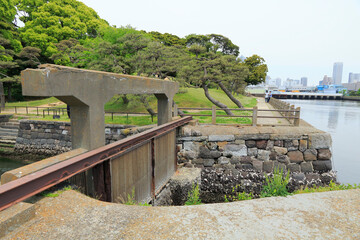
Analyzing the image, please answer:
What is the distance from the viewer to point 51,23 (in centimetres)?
2688

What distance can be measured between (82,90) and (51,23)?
3014 cm

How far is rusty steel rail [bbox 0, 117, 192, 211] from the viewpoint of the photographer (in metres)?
2.42

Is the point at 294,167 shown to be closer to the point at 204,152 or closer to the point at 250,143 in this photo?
the point at 250,143

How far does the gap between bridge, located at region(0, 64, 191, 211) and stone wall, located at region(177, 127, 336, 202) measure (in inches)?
93.2

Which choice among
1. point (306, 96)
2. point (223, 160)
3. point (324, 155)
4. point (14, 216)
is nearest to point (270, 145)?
point (223, 160)

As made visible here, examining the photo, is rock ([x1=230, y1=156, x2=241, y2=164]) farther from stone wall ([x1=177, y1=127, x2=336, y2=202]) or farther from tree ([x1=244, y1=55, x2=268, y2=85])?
tree ([x1=244, y1=55, x2=268, y2=85])

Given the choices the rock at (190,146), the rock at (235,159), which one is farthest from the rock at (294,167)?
the rock at (190,146)

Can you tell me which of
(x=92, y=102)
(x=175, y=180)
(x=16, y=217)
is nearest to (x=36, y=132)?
(x=175, y=180)

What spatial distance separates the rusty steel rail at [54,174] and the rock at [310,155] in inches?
312

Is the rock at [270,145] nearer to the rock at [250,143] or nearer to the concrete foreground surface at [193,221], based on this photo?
the rock at [250,143]

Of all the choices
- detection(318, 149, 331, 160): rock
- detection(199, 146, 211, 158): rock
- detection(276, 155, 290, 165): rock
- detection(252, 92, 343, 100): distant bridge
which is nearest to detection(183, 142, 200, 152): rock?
detection(199, 146, 211, 158): rock

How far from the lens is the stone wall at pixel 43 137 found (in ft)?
44.4

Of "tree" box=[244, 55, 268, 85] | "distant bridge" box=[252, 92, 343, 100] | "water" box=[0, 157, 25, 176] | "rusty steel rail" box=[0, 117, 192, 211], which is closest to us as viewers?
"rusty steel rail" box=[0, 117, 192, 211]

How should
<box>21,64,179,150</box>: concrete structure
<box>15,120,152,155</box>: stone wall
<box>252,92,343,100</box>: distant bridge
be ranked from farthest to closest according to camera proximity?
<box>252,92,343,100</box>: distant bridge < <box>15,120,152,155</box>: stone wall < <box>21,64,179,150</box>: concrete structure
